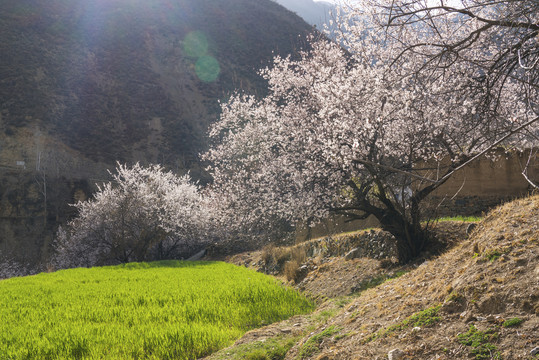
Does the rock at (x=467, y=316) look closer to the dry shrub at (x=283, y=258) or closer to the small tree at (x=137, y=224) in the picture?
the dry shrub at (x=283, y=258)

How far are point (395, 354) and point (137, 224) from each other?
2287 cm

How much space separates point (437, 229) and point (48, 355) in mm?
8656

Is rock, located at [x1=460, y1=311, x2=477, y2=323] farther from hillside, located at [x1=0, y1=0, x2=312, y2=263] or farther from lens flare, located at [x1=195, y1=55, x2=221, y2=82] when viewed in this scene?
lens flare, located at [x1=195, y1=55, x2=221, y2=82]

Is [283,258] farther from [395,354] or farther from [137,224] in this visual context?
[137,224]

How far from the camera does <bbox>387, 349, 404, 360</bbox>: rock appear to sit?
3.43 meters

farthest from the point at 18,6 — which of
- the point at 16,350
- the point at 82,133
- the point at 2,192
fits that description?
the point at 16,350

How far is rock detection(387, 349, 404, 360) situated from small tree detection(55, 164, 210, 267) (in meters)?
21.6

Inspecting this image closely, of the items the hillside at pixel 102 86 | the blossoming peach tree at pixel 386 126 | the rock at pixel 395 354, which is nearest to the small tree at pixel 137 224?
the hillside at pixel 102 86

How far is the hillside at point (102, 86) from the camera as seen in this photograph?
1415 inches

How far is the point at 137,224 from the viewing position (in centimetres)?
2425

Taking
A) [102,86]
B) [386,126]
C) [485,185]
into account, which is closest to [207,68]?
[102,86]

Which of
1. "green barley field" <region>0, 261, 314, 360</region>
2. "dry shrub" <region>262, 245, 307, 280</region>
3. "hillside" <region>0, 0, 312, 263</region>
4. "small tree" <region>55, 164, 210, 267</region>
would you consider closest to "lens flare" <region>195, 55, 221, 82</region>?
"hillside" <region>0, 0, 312, 263</region>

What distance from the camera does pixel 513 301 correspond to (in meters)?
3.46

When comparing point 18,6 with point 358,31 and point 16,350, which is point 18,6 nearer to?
point 358,31
